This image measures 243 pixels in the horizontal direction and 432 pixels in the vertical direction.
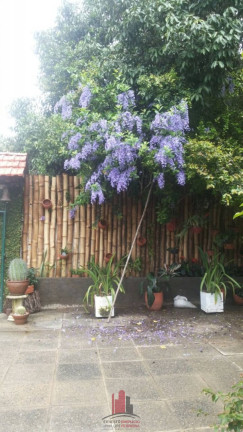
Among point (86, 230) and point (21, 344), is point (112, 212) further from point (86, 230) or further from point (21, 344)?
point (21, 344)

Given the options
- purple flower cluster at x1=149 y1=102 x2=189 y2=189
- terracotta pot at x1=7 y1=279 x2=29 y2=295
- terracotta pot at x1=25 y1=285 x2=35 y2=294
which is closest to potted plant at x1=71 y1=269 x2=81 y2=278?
terracotta pot at x1=25 y1=285 x2=35 y2=294

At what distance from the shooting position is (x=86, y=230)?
6273 mm

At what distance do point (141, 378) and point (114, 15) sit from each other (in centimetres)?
528

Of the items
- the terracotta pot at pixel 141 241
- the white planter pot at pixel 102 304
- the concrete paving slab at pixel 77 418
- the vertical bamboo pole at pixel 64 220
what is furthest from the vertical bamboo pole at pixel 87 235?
the concrete paving slab at pixel 77 418

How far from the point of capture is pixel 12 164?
5.66 metres

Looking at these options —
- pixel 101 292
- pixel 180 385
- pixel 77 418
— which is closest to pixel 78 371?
pixel 77 418

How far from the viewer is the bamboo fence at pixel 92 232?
6066 millimetres

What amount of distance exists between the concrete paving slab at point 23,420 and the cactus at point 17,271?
2.66 metres

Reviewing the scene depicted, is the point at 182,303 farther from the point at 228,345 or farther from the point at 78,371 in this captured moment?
the point at 78,371

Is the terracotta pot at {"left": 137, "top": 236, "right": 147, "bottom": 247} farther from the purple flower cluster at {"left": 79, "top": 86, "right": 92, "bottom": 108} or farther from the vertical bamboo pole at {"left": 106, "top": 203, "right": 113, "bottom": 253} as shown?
the purple flower cluster at {"left": 79, "top": 86, "right": 92, "bottom": 108}

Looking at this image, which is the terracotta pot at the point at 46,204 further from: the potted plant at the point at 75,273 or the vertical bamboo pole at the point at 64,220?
the potted plant at the point at 75,273

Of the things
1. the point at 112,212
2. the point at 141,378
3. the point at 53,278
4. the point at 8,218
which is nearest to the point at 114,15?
the point at 112,212

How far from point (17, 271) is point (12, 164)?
1700 mm

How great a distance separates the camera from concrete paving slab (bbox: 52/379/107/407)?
281 centimetres
